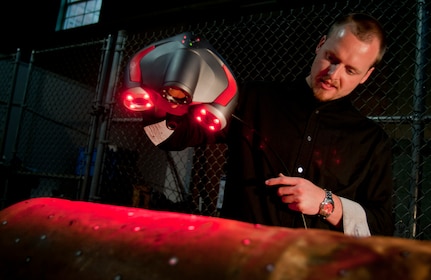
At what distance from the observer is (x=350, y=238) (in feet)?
1.24

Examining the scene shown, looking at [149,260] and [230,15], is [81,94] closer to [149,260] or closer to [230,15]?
[230,15]

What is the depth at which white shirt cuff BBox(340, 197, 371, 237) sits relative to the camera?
130 cm

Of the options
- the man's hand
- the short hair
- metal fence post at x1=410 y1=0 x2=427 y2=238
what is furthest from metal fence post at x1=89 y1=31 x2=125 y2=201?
metal fence post at x1=410 y1=0 x2=427 y2=238

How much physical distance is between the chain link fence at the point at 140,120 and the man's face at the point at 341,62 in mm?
1175

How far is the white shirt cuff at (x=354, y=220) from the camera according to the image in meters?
1.30

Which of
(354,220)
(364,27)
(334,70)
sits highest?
(364,27)

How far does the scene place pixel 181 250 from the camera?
38cm

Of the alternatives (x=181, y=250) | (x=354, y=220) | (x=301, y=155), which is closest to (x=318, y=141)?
(x=301, y=155)

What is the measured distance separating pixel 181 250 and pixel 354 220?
45.0 inches

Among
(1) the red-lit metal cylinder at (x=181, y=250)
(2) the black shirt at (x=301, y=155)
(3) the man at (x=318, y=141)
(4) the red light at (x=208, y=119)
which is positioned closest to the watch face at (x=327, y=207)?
(3) the man at (x=318, y=141)

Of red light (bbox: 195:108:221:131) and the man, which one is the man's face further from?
red light (bbox: 195:108:221:131)

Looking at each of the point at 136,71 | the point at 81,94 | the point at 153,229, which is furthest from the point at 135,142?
the point at 153,229

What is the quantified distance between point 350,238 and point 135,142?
7.74 metres

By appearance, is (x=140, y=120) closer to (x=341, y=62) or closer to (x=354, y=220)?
(x=341, y=62)
